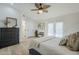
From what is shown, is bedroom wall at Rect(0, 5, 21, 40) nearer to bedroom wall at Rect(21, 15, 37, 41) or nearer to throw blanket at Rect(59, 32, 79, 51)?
bedroom wall at Rect(21, 15, 37, 41)

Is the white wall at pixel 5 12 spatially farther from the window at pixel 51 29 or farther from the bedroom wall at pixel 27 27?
the window at pixel 51 29

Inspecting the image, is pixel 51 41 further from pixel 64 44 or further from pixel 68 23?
pixel 68 23

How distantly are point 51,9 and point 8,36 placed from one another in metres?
0.77

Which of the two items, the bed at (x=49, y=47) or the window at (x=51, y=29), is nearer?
the bed at (x=49, y=47)

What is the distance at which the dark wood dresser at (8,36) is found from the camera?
1479 mm

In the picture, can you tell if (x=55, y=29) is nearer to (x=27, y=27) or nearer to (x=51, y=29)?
(x=51, y=29)

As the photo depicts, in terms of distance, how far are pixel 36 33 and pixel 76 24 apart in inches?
24.2

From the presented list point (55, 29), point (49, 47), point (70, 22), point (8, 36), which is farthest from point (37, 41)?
point (70, 22)

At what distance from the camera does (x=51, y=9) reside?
1.53 metres

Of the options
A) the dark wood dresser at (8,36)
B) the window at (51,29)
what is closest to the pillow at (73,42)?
the window at (51,29)

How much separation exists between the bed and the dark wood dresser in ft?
0.91

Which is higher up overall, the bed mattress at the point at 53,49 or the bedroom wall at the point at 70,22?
the bedroom wall at the point at 70,22

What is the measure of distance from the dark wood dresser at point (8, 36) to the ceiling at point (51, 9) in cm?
32

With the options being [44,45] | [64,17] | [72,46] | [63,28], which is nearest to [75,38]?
[72,46]
